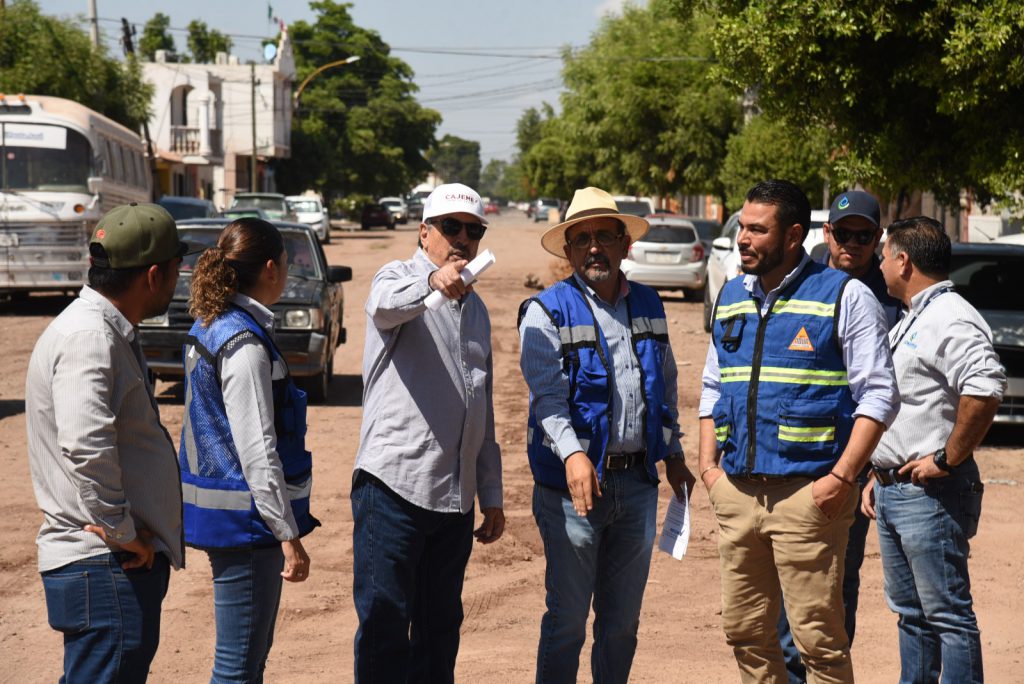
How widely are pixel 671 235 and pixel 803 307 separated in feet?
67.4

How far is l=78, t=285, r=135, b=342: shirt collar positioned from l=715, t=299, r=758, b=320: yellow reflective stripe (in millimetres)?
2054

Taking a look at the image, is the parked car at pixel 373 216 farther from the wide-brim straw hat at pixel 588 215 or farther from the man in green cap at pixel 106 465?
the man in green cap at pixel 106 465

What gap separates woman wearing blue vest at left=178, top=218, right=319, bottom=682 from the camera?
3904mm

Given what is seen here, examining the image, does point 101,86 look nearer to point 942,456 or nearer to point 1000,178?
point 1000,178

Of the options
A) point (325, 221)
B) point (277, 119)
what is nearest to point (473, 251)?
point (325, 221)

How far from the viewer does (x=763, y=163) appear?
1129 inches

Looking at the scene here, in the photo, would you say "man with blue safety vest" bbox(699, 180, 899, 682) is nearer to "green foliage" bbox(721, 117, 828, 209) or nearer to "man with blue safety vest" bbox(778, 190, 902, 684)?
"man with blue safety vest" bbox(778, 190, 902, 684)

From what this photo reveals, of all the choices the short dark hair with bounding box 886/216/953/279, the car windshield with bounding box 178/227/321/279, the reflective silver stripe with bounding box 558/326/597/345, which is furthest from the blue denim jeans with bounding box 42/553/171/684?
the car windshield with bounding box 178/227/321/279

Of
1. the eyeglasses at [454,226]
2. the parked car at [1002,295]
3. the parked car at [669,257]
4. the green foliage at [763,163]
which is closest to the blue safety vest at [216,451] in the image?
the eyeglasses at [454,226]

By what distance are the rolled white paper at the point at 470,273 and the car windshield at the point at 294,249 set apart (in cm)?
887

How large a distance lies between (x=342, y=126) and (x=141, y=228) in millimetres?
74741

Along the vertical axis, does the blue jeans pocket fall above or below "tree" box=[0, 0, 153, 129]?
below

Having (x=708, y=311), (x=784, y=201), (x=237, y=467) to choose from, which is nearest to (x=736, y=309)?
(x=784, y=201)

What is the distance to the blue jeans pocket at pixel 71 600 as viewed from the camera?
3451mm
